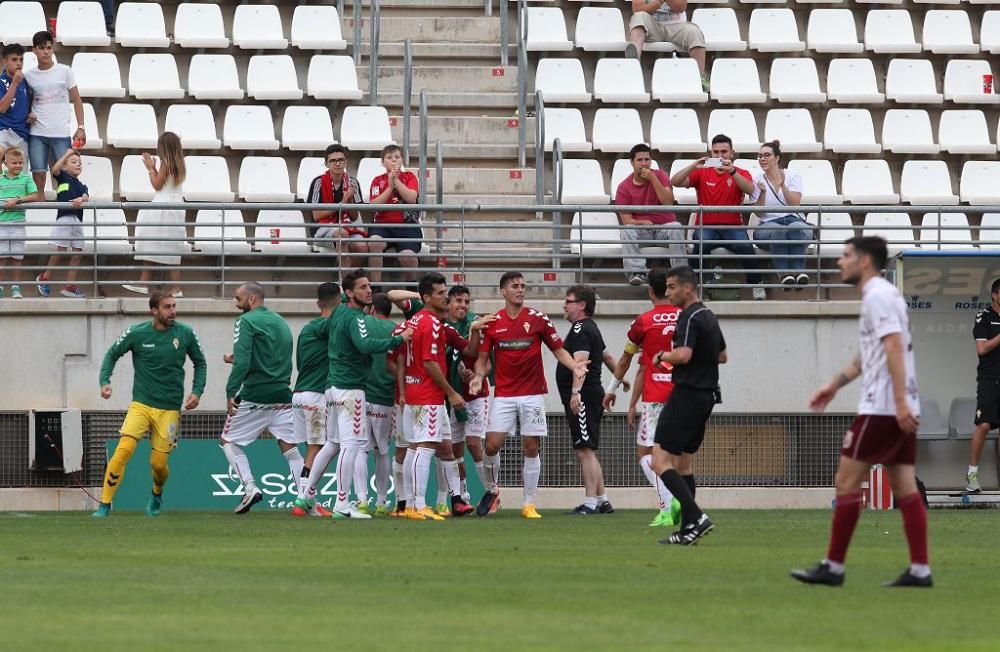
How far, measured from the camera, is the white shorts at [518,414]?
52.5 ft

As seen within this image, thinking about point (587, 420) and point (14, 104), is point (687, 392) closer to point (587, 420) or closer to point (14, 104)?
point (587, 420)

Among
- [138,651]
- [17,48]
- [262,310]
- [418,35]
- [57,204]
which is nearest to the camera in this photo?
[138,651]

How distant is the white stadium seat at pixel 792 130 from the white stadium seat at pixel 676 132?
93 centimetres

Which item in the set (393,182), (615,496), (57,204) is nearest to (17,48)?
(57,204)

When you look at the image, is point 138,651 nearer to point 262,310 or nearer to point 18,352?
point 262,310

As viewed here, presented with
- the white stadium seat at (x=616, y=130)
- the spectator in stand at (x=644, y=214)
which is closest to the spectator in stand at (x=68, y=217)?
the spectator in stand at (x=644, y=214)

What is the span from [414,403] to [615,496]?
3.81 meters

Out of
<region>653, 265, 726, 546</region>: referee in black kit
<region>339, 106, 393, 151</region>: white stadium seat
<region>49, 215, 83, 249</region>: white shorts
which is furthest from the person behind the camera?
<region>339, 106, 393, 151</region>: white stadium seat

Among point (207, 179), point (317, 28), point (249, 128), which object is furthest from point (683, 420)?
point (317, 28)

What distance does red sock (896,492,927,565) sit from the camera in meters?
9.43

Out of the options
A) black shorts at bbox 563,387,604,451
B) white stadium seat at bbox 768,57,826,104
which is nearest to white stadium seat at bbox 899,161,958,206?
white stadium seat at bbox 768,57,826,104

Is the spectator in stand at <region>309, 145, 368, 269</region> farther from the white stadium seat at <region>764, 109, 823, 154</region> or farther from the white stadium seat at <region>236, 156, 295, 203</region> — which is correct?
the white stadium seat at <region>764, 109, 823, 154</region>

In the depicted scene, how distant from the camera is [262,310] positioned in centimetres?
1669

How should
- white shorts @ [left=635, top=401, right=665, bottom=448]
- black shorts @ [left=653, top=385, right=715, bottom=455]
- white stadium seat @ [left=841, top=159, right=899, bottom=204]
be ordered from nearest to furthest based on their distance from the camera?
1. black shorts @ [left=653, top=385, right=715, bottom=455]
2. white shorts @ [left=635, top=401, right=665, bottom=448]
3. white stadium seat @ [left=841, top=159, right=899, bottom=204]
